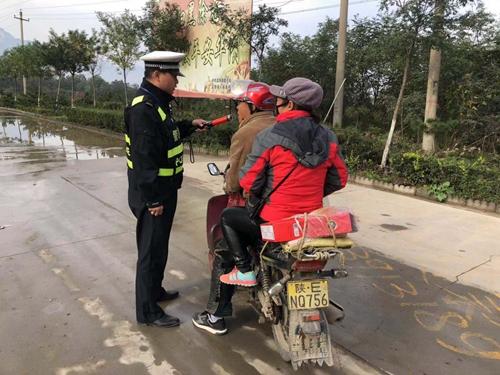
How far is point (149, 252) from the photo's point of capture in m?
3.05

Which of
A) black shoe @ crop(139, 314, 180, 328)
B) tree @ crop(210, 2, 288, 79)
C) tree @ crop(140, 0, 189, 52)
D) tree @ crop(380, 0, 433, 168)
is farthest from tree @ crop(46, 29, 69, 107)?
black shoe @ crop(139, 314, 180, 328)

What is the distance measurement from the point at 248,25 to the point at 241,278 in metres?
8.46

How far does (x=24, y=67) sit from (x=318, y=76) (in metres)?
26.1

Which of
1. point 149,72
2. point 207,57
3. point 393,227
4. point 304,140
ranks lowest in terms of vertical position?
point 393,227

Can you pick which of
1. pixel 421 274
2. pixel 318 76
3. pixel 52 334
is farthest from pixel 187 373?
pixel 318 76

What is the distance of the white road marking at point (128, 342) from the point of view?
264 cm

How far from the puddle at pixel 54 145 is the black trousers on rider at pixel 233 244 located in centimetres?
828

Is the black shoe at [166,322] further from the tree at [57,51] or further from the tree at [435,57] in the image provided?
the tree at [57,51]

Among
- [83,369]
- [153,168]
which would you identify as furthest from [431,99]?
[83,369]

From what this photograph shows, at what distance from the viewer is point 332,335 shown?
305 cm

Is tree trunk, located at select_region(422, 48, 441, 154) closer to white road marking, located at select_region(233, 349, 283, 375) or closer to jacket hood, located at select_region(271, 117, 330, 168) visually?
jacket hood, located at select_region(271, 117, 330, 168)

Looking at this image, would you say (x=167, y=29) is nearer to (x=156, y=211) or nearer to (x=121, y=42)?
(x=121, y=42)

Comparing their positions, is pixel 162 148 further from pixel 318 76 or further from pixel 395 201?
pixel 318 76

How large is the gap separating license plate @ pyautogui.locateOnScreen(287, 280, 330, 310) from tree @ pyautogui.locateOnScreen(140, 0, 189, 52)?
1151cm
